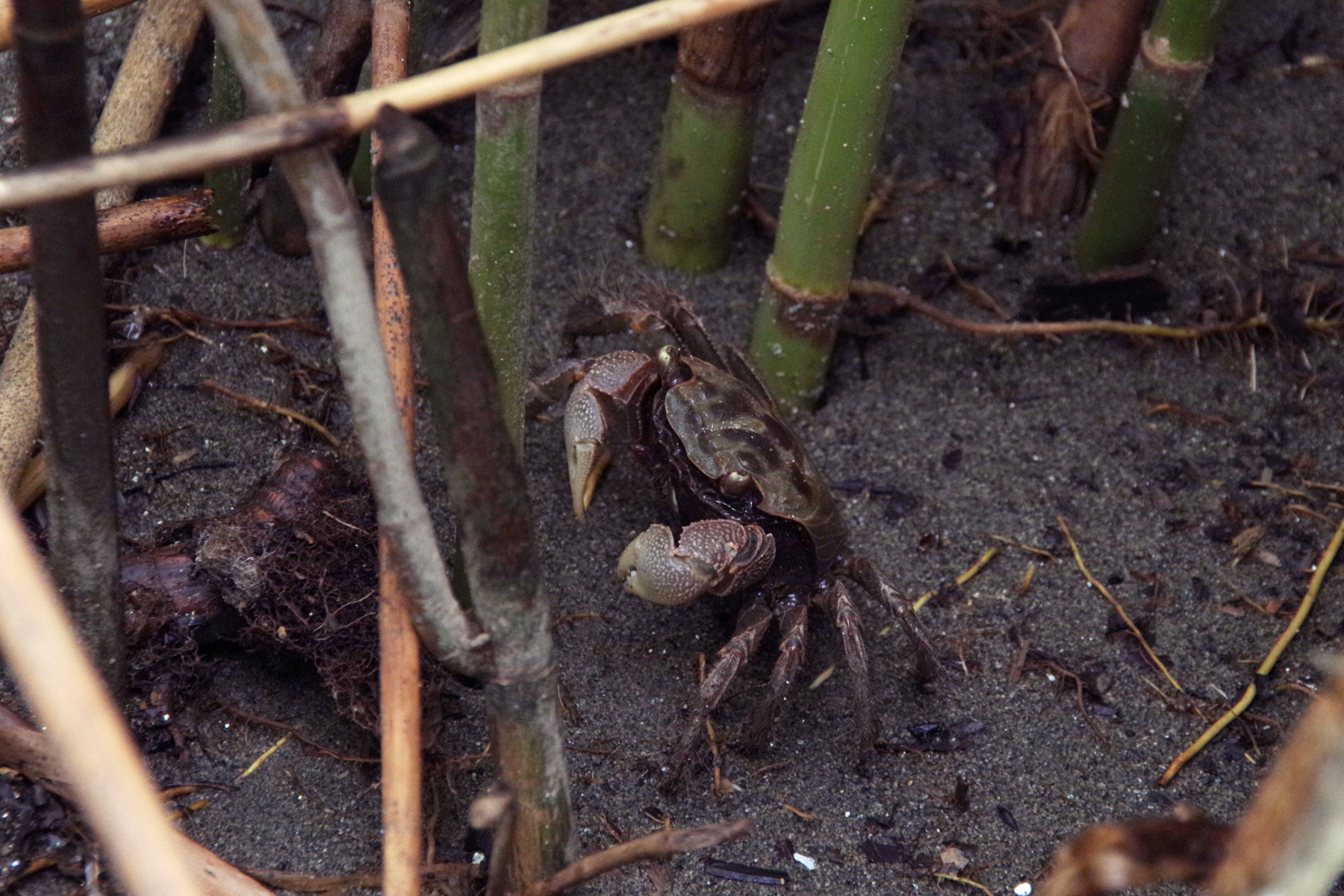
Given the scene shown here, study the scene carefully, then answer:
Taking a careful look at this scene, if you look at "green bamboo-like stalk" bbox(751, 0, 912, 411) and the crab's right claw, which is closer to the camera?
"green bamboo-like stalk" bbox(751, 0, 912, 411)

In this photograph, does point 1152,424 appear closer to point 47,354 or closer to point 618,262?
point 618,262

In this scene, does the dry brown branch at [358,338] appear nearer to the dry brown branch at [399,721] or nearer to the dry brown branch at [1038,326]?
the dry brown branch at [399,721]

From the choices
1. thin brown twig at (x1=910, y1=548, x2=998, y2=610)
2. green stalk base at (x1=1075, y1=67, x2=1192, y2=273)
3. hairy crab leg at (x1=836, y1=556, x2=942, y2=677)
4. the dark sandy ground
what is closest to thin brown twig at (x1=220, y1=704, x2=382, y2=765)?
the dark sandy ground

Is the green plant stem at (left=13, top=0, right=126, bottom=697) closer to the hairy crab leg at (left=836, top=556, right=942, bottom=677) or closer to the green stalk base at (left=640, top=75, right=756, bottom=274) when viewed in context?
the hairy crab leg at (left=836, top=556, right=942, bottom=677)

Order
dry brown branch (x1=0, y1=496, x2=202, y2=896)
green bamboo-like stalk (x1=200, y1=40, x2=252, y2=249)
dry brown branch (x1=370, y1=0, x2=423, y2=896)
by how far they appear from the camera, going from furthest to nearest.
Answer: green bamboo-like stalk (x1=200, y1=40, x2=252, y2=249) < dry brown branch (x1=370, y1=0, x2=423, y2=896) < dry brown branch (x1=0, y1=496, x2=202, y2=896)

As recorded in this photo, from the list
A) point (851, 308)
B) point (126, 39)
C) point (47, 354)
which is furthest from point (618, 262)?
point (47, 354)

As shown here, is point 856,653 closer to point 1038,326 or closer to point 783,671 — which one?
point 783,671
